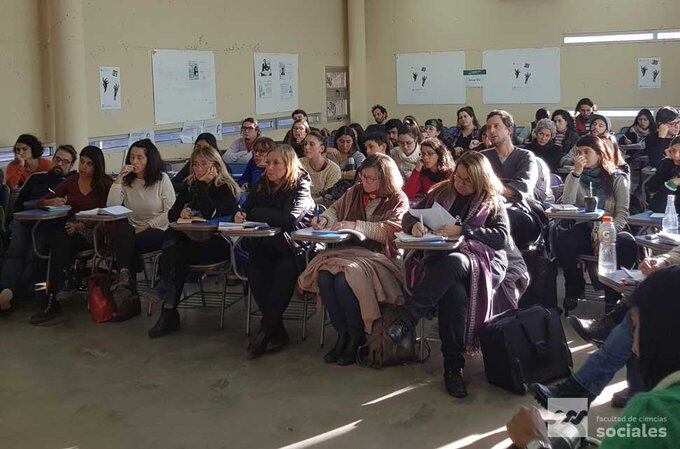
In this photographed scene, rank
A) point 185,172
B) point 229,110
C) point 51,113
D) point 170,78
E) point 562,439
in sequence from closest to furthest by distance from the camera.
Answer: point 562,439 → point 185,172 → point 51,113 → point 170,78 → point 229,110

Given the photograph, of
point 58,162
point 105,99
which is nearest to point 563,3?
point 105,99

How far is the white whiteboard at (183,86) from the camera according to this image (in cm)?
875

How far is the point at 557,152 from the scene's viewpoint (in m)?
7.77

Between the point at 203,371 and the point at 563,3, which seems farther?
the point at 563,3

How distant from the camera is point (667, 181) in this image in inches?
197

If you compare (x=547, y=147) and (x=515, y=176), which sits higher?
(x=547, y=147)

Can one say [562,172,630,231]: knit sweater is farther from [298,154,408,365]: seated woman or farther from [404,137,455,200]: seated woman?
[298,154,408,365]: seated woman

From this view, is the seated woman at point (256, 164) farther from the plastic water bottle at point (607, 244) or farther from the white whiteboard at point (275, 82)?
the white whiteboard at point (275, 82)

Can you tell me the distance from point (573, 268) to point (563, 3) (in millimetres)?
7549

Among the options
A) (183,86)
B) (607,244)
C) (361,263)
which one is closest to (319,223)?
(361,263)

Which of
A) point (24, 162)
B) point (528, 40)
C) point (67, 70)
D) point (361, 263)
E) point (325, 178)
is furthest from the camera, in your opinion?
point (528, 40)

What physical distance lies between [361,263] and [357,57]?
28.7ft

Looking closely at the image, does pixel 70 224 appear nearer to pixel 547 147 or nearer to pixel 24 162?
pixel 24 162

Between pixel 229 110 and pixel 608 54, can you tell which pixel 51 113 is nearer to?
pixel 229 110
